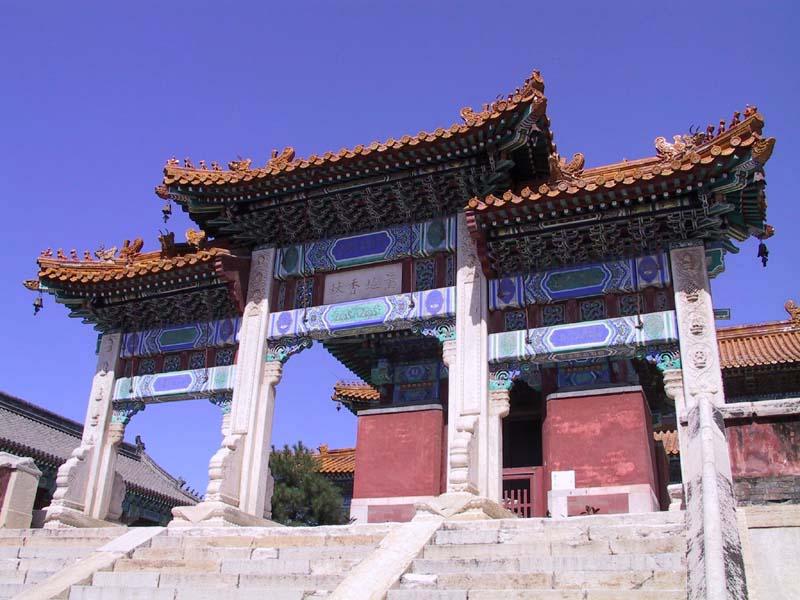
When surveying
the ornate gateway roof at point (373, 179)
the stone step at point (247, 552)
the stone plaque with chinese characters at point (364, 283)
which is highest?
the ornate gateway roof at point (373, 179)

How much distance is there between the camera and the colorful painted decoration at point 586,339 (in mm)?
12070

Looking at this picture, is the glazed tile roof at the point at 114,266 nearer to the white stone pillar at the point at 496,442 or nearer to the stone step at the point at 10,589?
the white stone pillar at the point at 496,442

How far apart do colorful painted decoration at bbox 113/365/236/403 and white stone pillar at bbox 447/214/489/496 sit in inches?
177

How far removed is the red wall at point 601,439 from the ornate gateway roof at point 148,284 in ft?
20.5

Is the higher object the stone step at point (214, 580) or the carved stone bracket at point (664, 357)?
the carved stone bracket at point (664, 357)

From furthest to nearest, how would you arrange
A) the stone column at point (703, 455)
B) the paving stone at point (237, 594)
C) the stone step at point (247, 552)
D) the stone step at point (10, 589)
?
the stone step at point (10, 589)
the stone step at point (247, 552)
the paving stone at point (237, 594)
the stone column at point (703, 455)

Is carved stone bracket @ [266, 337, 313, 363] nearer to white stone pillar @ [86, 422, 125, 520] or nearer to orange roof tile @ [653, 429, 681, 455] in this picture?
white stone pillar @ [86, 422, 125, 520]

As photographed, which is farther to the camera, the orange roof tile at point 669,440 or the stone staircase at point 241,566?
the orange roof tile at point 669,440

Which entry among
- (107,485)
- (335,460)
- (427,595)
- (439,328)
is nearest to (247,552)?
(427,595)

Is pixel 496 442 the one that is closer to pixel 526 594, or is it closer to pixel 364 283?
pixel 364 283

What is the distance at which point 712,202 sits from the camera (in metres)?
11.9

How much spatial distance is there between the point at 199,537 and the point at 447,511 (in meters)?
3.44

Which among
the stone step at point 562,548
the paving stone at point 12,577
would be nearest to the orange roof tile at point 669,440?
the stone step at point 562,548

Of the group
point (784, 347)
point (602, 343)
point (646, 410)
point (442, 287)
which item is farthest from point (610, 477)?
point (784, 347)
